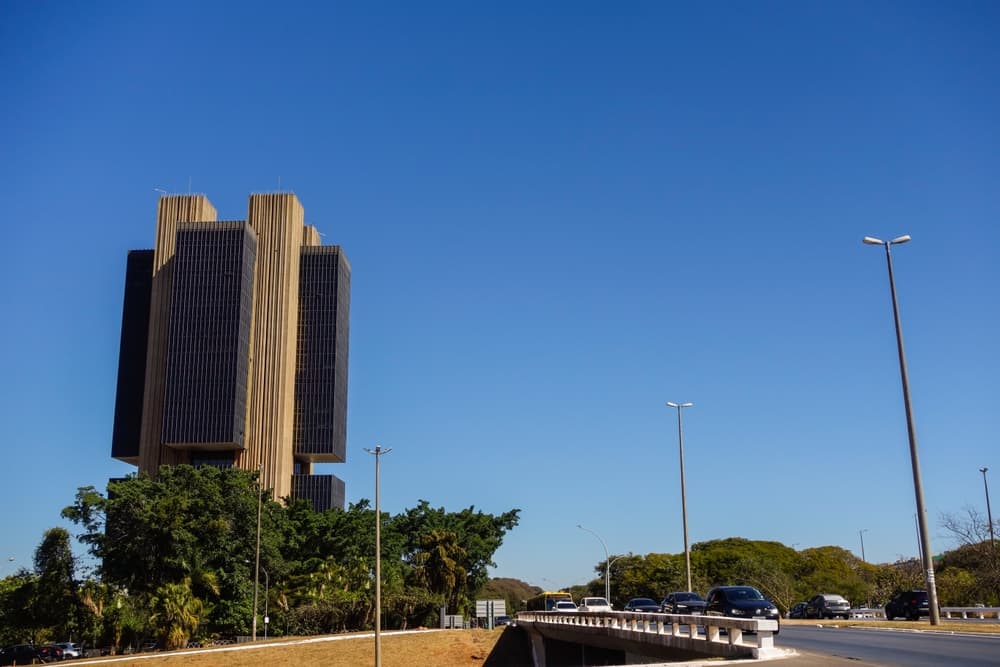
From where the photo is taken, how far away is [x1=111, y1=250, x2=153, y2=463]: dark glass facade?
382 ft

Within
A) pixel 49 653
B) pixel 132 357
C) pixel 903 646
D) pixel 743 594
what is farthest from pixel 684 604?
pixel 132 357

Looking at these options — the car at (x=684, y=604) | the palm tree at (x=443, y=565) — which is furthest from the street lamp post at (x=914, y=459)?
the palm tree at (x=443, y=565)

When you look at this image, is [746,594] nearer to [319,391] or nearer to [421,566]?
[421,566]

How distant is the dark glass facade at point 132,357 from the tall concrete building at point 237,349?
12 centimetres

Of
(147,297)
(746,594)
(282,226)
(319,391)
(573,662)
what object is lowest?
(573,662)

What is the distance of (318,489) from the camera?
118 meters

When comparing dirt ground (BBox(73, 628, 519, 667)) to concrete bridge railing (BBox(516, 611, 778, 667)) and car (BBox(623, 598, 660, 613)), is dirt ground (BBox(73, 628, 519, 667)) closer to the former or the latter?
concrete bridge railing (BBox(516, 611, 778, 667))

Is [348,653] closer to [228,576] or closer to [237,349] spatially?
[228,576]

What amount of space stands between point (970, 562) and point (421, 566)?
47409 millimetres

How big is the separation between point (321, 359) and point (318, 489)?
1623 centimetres

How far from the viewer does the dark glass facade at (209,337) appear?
360ft

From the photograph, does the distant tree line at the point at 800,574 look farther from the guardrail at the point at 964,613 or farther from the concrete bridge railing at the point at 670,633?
the concrete bridge railing at the point at 670,633

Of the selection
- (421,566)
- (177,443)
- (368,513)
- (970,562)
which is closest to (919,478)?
(970,562)

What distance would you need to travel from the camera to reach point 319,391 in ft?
399
